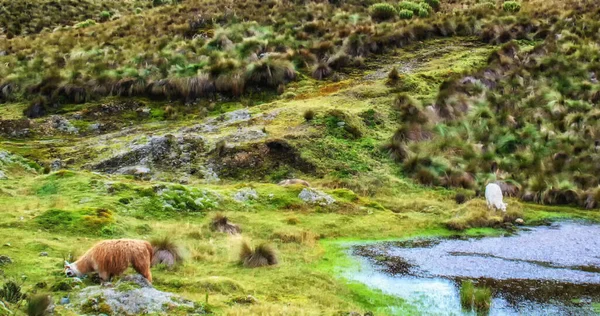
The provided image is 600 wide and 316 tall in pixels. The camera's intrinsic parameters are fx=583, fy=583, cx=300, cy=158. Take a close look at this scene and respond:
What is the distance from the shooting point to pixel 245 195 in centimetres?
1681

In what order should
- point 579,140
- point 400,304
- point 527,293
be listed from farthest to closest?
point 579,140 < point 527,293 < point 400,304

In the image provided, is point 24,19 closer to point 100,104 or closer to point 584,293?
point 100,104

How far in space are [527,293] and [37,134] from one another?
20.7 meters

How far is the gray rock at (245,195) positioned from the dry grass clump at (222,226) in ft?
8.51

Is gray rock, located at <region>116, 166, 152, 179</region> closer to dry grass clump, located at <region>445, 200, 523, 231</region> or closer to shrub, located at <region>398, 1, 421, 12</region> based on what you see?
dry grass clump, located at <region>445, 200, 523, 231</region>

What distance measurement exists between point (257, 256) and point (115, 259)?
341 cm

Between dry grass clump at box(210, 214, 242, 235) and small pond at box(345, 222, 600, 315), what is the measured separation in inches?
115

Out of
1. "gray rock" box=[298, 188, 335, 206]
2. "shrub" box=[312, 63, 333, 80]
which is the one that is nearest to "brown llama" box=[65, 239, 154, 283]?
"gray rock" box=[298, 188, 335, 206]

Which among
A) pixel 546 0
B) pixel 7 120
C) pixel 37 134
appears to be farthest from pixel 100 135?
pixel 546 0

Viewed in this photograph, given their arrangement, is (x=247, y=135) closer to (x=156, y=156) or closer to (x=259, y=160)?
(x=259, y=160)

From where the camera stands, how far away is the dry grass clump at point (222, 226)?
13.6 meters

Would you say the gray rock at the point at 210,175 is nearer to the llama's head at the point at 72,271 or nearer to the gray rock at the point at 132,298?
the llama's head at the point at 72,271

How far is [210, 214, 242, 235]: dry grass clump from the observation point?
1362cm

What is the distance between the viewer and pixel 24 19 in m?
52.3
